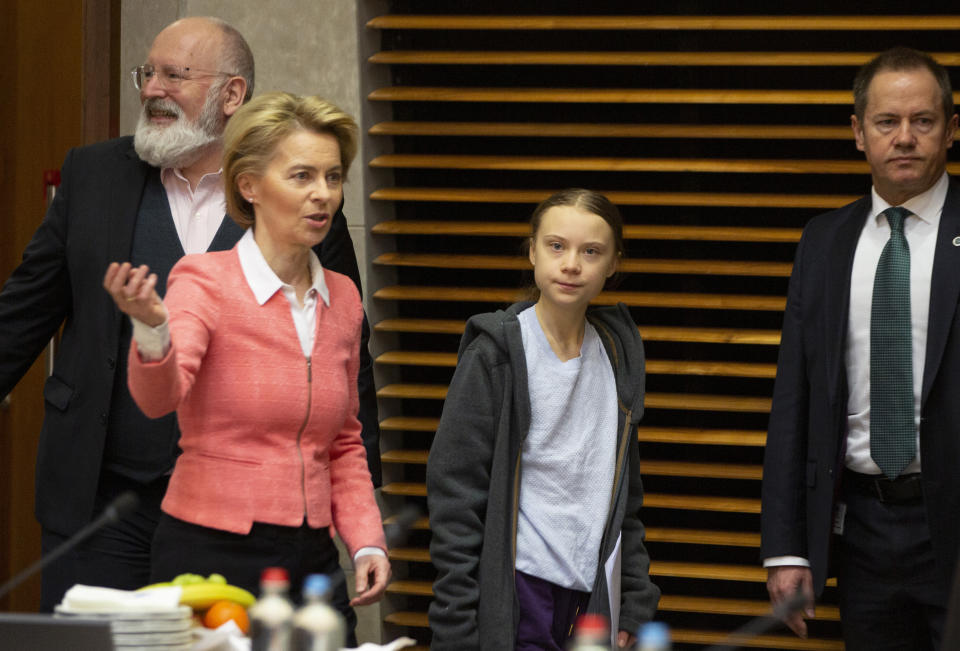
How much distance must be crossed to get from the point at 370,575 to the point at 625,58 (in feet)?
7.21

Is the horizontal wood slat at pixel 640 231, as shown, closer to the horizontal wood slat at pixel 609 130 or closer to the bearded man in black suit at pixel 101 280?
the horizontal wood slat at pixel 609 130

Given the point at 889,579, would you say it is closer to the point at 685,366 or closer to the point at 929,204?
the point at 929,204

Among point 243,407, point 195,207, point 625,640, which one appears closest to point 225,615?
point 243,407

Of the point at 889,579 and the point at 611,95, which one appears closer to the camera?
the point at 889,579

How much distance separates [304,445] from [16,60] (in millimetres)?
2580

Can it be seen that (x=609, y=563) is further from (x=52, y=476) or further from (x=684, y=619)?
(x=684, y=619)

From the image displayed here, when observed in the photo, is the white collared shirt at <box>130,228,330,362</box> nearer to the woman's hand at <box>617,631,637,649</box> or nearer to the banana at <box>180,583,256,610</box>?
the banana at <box>180,583,256,610</box>

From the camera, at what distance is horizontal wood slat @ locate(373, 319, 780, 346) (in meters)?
3.99

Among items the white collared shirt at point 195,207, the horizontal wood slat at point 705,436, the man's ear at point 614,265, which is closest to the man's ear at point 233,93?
the white collared shirt at point 195,207

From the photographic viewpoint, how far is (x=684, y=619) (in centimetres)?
418

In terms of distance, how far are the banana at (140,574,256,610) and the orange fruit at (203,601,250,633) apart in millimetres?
12

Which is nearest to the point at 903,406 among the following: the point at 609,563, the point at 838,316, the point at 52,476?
the point at 838,316

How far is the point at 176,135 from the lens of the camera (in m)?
2.92

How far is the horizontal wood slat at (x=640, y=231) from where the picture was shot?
156 inches
